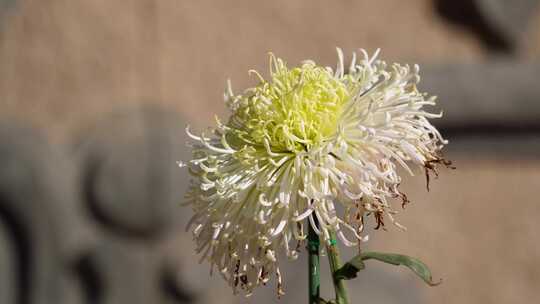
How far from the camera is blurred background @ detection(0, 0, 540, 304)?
2840 millimetres

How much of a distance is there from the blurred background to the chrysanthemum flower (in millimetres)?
1879

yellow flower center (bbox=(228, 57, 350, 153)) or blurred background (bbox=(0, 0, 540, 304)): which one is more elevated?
blurred background (bbox=(0, 0, 540, 304))

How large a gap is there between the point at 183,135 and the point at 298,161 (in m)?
2.08

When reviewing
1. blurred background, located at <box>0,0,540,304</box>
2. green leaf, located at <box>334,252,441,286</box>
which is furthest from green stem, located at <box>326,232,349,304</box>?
blurred background, located at <box>0,0,540,304</box>

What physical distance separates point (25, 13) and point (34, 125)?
1.01 feet

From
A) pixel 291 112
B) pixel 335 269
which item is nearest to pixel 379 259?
pixel 335 269

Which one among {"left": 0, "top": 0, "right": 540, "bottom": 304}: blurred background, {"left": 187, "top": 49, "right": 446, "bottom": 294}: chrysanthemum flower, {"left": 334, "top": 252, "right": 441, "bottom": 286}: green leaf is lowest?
{"left": 334, "top": 252, "right": 441, "bottom": 286}: green leaf

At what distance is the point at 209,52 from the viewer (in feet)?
9.88

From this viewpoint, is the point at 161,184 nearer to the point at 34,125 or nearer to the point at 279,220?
the point at 34,125

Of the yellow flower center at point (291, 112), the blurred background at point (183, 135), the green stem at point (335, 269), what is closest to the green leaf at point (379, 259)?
the green stem at point (335, 269)

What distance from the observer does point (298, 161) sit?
30.3 inches

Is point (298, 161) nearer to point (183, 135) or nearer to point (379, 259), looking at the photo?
point (379, 259)

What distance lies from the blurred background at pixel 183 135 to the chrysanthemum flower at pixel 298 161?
6.16ft

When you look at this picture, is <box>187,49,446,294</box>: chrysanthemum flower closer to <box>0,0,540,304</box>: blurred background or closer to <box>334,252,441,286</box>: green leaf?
<box>334,252,441,286</box>: green leaf
